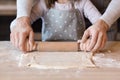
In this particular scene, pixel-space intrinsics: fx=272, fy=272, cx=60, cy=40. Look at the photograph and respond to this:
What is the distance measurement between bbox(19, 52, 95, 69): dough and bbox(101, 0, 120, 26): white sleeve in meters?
0.17

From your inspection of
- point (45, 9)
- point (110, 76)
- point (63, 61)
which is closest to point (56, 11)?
point (45, 9)

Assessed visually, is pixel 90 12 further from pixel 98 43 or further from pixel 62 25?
pixel 98 43

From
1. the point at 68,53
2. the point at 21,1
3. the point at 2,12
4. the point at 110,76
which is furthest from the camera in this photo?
the point at 2,12

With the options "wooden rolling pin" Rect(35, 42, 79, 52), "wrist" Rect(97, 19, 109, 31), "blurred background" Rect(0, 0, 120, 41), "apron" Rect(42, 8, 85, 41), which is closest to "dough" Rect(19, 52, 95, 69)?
"wooden rolling pin" Rect(35, 42, 79, 52)

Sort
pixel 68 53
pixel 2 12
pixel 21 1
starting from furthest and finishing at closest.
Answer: pixel 2 12
pixel 21 1
pixel 68 53

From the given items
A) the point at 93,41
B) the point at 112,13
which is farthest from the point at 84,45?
the point at 112,13

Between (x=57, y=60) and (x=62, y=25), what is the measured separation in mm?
332

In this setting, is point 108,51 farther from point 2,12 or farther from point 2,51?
point 2,12

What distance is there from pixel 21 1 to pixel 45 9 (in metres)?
0.12

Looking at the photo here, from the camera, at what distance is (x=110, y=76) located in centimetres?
73

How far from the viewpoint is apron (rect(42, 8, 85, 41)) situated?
44.8 inches

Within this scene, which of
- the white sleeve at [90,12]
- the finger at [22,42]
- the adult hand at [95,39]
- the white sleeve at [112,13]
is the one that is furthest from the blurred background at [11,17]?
the finger at [22,42]

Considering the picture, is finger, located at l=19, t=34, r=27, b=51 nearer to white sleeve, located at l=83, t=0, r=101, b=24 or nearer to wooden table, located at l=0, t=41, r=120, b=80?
wooden table, located at l=0, t=41, r=120, b=80

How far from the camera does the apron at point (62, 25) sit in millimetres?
1137
